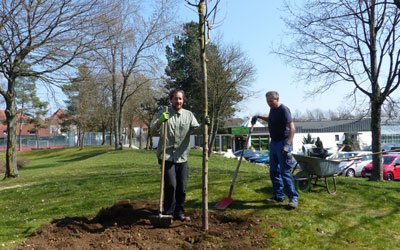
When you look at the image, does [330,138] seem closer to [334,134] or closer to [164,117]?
[334,134]

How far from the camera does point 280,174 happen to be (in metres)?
7.21

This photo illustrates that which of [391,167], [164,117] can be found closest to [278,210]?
[164,117]

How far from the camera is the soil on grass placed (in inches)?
208

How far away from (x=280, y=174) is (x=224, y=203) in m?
1.10

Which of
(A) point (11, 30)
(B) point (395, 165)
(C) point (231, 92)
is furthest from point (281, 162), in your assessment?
(C) point (231, 92)

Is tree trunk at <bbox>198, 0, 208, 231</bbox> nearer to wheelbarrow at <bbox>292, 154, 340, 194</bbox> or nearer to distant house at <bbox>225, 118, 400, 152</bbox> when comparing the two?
wheelbarrow at <bbox>292, 154, 340, 194</bbox>

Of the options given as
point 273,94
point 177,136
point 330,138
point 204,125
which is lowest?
point 330,138

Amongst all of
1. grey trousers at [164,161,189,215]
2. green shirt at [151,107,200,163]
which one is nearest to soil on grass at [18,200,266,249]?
grey trousers at [164,161,189,215]

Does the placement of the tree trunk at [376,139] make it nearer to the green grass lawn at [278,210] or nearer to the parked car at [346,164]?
the parked car at [346,164]

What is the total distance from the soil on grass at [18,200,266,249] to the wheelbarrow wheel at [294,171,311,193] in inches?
87.2

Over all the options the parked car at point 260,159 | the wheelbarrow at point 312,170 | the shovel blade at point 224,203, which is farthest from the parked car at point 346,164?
the parked car at point 260,159

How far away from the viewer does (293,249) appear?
5.50 metres

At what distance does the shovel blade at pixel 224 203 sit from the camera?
7098 millimetres

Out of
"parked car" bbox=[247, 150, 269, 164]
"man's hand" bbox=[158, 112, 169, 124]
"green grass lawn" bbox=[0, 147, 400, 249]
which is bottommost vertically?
"parked car" bbox=[247, 150, 269, 164]
